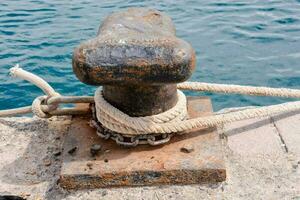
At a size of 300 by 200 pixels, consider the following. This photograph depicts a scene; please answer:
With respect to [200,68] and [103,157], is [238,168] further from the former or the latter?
[200,68]

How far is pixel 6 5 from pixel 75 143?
656 centimetres

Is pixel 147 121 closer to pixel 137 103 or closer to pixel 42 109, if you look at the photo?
pixel 137 103

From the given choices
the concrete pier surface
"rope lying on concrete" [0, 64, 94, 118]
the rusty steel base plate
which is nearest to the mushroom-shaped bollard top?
the rusty steel base plate

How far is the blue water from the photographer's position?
5.11m

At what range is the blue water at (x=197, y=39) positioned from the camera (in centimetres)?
511

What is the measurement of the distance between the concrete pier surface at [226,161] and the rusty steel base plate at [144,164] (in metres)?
0.04

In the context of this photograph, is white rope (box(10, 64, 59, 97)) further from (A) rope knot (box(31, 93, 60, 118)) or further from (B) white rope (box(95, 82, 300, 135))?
(B) white rope (box(95, 82, 300, 135))

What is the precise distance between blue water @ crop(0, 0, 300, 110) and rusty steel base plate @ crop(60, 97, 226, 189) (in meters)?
2.19

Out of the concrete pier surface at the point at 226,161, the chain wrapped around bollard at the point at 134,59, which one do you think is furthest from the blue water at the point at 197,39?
the chain wrapped around bollard at the point at 134,59

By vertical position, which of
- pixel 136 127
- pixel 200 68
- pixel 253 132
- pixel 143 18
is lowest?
pixel 200 68

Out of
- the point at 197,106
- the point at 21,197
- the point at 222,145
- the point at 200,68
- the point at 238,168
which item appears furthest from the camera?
the point at 200,68

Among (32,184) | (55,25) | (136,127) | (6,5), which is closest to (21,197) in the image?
(32,184)

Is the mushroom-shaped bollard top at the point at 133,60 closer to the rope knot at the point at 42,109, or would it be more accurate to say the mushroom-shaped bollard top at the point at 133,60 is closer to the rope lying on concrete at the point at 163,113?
the rope lying on concrete at the point at 163,113

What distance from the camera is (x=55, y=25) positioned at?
7.19 metres
